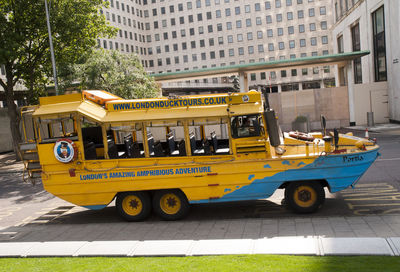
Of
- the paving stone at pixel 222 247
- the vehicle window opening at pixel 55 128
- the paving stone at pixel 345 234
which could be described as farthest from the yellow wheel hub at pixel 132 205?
the paving stone at pixel 345 234

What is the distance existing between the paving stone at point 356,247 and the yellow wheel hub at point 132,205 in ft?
15.7

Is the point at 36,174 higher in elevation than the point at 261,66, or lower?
lower

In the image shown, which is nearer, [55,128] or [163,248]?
[163,248]

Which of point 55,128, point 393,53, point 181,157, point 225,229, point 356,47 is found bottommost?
point 225,229

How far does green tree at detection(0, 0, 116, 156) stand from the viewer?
944 inches

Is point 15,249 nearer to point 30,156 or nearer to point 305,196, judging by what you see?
point 30,156

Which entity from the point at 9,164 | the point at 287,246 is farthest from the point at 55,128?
the point at 9,164

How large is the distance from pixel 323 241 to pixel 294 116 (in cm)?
2537

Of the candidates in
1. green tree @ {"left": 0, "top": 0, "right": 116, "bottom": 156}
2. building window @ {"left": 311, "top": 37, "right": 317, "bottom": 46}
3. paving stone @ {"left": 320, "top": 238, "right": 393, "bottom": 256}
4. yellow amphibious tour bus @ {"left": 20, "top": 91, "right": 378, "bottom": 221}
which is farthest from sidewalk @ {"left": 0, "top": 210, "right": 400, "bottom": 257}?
building window @ {"left": 311, "top": 37, "right": 317, "bottom": 46}

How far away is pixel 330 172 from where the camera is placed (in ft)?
29.7

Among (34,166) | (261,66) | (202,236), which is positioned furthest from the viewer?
(261,66)

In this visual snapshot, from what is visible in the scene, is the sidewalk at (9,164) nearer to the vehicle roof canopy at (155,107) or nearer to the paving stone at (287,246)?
the vehicle roof canopy at (155,107)

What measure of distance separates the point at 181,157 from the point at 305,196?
3060mm

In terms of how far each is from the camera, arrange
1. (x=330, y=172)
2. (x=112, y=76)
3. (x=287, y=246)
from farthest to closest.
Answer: (x=112, y=76)
(x=330, y=172)
(x=287, y=246)
